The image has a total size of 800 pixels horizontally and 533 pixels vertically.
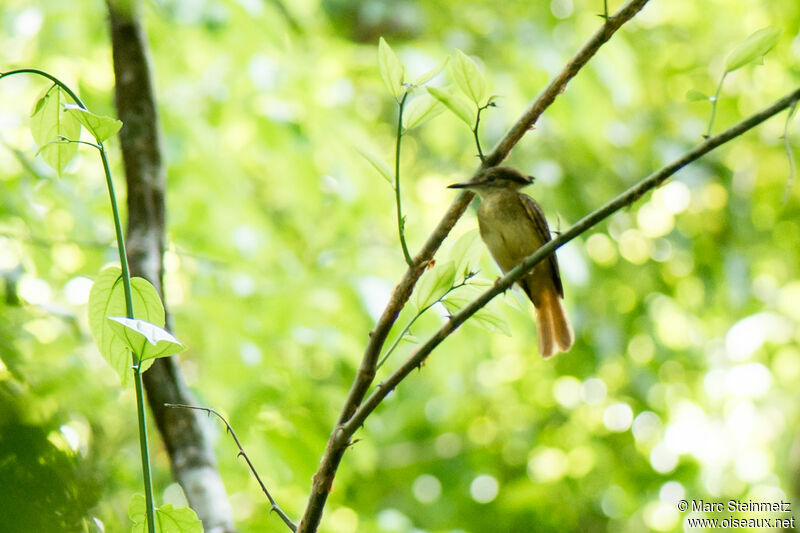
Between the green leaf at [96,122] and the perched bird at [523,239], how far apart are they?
4.74 ft

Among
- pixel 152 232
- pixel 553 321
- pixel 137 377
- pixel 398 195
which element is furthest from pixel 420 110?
pixel 553 321

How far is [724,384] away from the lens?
20.1 ft

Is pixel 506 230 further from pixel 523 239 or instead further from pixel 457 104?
pixel 457 104

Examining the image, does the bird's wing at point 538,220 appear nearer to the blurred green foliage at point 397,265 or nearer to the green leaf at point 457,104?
the blurred green foliage at point 397,265

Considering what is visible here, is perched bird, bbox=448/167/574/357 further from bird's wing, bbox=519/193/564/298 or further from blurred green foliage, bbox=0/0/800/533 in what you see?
blurred green foliage, bbox=0/0/800/533

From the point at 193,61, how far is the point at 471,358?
7.43ft

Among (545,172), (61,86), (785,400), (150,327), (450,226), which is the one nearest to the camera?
(150,327)

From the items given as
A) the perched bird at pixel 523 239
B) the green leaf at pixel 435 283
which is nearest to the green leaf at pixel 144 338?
the green leaf at pixel 435 283

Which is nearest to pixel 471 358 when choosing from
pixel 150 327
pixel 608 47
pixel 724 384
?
pixel 608 47

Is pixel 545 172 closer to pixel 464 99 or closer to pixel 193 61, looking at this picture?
pixel 193 61

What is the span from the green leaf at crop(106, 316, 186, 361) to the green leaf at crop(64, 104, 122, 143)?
27 centimetres

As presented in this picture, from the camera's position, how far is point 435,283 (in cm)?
113

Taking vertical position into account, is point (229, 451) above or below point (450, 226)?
above

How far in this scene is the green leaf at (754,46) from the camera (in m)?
1.07
